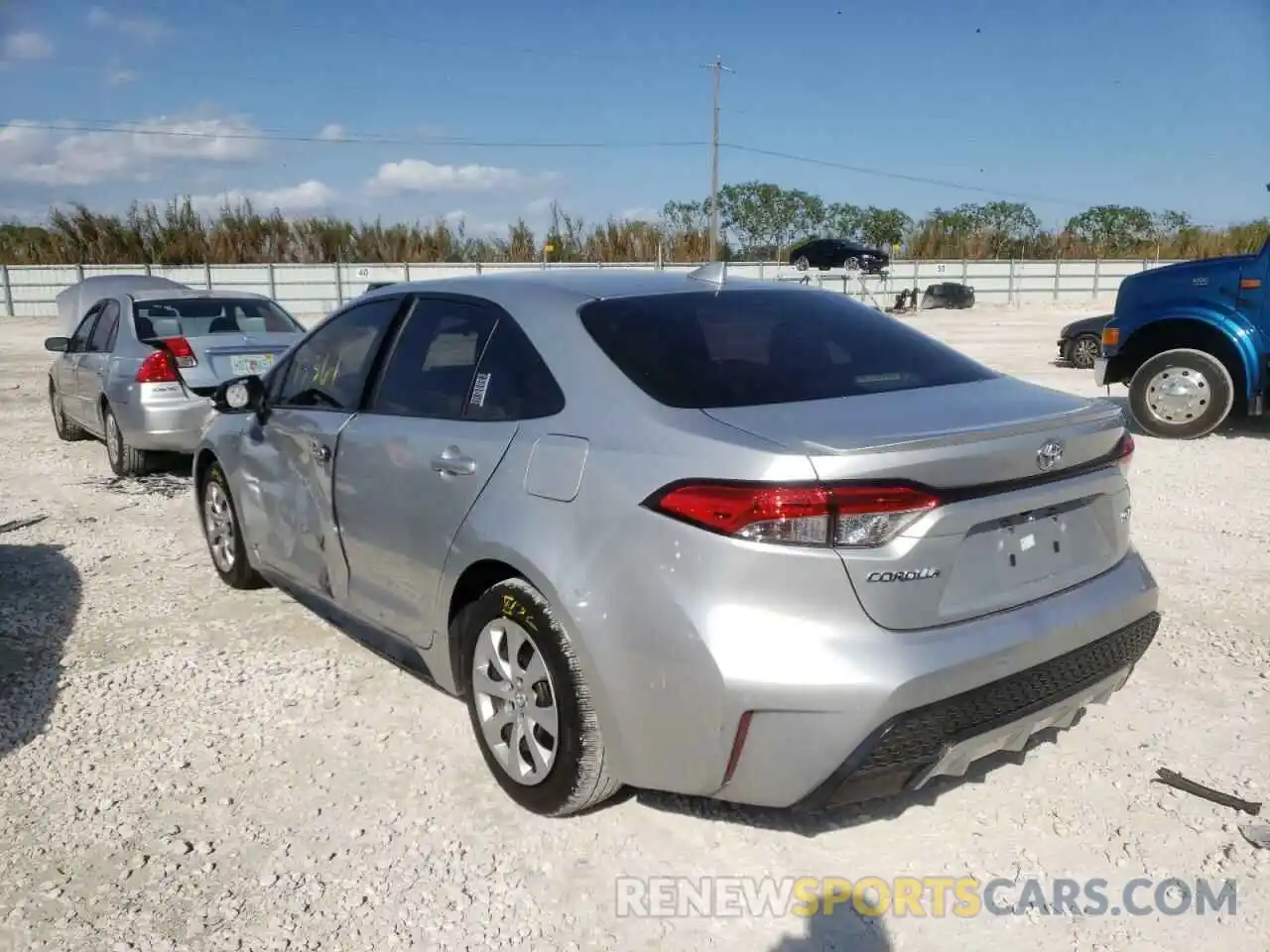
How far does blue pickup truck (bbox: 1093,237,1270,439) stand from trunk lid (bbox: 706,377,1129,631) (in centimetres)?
667

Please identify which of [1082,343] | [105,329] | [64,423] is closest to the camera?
[105,329]

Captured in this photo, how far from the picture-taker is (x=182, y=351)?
7613mm

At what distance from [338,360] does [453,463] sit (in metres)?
1.20

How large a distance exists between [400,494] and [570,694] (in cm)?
106

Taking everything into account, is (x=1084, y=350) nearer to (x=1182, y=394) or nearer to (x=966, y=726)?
(x=1182, y=394)

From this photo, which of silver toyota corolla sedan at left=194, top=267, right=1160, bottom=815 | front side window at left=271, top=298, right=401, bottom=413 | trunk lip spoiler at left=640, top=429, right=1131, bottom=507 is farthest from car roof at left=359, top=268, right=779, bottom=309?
trunk lip spoiler at left=640, top=429, right=1131, bottom=507

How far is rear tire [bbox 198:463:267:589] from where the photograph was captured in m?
4.98

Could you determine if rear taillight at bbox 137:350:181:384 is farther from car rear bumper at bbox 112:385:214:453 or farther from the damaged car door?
the damaged car door

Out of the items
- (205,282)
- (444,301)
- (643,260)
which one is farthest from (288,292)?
(444,301)

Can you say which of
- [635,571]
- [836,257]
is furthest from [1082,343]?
[836,257]

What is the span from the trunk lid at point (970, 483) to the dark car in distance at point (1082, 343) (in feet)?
43.4

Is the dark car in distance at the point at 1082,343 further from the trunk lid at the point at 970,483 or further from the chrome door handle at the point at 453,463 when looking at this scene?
the chrome door handle at the point at 453,463

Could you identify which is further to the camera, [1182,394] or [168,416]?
[1182,394]

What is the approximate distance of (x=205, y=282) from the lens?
33.8 meters
